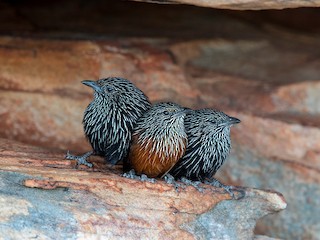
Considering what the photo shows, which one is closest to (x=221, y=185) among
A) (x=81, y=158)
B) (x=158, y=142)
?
(x=158, y=142)

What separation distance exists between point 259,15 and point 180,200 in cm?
316

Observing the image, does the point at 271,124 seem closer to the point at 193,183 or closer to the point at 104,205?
the point at 193,183

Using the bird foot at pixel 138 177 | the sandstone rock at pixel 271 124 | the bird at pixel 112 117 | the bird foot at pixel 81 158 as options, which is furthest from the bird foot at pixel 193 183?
the sandstone rock at pixel 271 124

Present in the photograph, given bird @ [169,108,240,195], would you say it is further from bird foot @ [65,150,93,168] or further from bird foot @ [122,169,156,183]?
bird foot @ [65,150,93,168]

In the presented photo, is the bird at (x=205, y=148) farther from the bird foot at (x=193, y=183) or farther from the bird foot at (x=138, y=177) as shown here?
the bird foot at (x=138, y=177)

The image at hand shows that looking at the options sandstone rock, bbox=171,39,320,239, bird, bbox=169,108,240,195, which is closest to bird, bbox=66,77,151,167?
bird, bbox=169,108,240,195

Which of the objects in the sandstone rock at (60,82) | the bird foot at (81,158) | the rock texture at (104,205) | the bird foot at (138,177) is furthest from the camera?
the sandstone rock at (60,82)

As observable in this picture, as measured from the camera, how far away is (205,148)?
20.8ft

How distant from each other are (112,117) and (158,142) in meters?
0.43

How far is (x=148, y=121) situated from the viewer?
6180 mm

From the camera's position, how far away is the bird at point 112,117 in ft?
20.3

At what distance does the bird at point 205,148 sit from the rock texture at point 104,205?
242 millimetres

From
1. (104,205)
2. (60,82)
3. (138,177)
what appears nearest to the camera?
(104,205)

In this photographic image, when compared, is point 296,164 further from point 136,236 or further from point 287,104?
point 136,236
